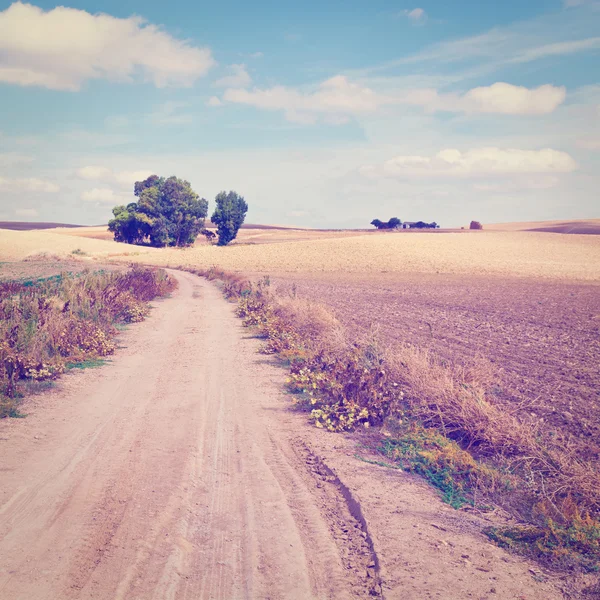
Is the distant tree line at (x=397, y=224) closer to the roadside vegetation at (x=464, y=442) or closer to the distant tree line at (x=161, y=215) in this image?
the distant tree line at (x=161, y=215)

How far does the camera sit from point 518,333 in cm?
1677

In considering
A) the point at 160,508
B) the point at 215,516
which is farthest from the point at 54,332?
the point at 215,516

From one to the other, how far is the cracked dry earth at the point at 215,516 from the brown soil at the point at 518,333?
2.57 m

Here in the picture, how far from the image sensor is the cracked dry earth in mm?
4012

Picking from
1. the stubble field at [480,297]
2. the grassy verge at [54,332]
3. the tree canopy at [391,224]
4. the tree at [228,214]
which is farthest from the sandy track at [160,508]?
the tree canopy at [391,224]

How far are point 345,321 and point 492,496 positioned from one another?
485 inches

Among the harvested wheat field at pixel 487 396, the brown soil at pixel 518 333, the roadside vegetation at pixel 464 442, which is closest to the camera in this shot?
the harvested wheat field at pixel 487 396

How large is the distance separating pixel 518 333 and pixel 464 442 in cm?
1089

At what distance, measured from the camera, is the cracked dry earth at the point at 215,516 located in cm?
401

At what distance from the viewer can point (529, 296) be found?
30922 mm

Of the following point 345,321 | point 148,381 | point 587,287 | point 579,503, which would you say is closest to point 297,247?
point 587,287

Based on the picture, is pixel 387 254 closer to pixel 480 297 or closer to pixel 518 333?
pixel 480 297

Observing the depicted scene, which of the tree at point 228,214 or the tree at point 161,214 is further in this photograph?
the tree at point 228,214

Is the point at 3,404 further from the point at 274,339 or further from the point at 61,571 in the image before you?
the point at 274,339
